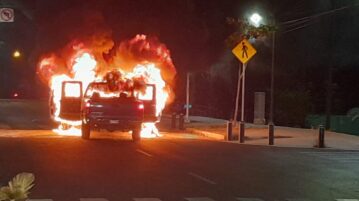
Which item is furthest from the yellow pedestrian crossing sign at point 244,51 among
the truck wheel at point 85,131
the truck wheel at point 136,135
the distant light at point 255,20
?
the truck wheel at point 85,131

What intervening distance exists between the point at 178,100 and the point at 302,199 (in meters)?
38.3

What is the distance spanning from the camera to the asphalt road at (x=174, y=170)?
12.3 m

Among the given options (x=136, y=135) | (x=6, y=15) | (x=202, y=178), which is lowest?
(x=202, y=178)

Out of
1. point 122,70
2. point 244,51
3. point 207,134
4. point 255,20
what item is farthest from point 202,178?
point 122,70

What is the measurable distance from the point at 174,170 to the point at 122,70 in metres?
17.2

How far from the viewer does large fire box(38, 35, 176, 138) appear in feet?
96.1

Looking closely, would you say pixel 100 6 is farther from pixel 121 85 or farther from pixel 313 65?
pixel 121 85

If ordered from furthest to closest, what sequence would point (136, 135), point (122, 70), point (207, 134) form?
1. point (122, 70)
2. point (207, 134)
3. point (136, 135)

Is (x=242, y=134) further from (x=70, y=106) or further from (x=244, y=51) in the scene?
(x=70, y=106)

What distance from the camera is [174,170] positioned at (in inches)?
615

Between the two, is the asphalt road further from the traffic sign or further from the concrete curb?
the traffic sign

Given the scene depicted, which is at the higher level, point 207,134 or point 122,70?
point 122,70

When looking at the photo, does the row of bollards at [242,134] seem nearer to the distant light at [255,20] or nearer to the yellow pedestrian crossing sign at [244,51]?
the yellow pedestrian crossing sign at [244,51]

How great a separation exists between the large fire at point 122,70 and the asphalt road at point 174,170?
4977 millimetres
